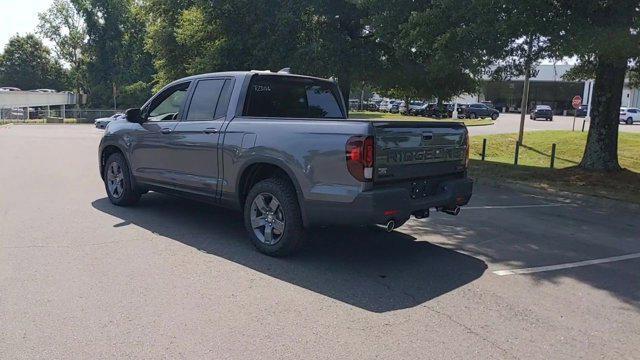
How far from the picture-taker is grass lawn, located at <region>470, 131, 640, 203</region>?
445 inches

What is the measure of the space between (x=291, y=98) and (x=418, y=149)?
196cm

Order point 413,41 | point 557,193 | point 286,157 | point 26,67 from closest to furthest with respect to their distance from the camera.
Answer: point 286,157
point 557,193
point 413,41
point 26,67

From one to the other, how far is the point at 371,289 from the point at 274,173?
175 cm

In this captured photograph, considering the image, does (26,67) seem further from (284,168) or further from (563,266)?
(563,266)

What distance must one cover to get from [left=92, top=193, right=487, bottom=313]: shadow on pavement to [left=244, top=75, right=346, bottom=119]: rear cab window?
150 cm

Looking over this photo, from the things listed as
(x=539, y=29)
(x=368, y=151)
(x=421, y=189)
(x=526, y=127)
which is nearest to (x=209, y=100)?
(x=368, y=151)

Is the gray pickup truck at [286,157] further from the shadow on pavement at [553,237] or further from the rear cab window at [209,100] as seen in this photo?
the shadow on pavement at [553,237]

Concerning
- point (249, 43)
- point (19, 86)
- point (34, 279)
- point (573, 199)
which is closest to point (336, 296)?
point (34, 279)

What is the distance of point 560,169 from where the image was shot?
1372 centimetres

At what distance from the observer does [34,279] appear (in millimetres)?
4781

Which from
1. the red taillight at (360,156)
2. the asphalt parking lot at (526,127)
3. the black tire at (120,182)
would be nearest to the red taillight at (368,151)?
the red taillight at (360,156)

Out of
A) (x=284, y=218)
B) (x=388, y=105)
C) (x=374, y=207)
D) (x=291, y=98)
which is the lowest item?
(x=284, y=218)

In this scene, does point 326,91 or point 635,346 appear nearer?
point 635,346

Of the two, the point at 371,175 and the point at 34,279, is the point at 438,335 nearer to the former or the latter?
the point at 371,175
